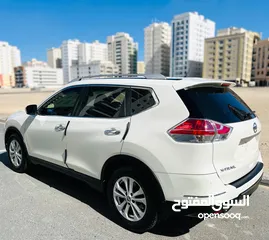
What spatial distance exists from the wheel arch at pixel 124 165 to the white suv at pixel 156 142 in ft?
0.04

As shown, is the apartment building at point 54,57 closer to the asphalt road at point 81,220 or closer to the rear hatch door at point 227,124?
the asphalt road at point 81,220

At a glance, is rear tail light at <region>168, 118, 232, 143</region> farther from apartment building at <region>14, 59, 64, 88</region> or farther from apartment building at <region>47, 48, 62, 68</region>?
apartment building at <region>47, 48, 62, 68</region>

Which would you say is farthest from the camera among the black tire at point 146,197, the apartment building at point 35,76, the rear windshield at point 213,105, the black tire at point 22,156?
the apartment building at point 35,76

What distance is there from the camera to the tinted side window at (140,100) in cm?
270

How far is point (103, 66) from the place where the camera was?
12662 centimetres

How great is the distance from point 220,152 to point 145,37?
15297 centimetres

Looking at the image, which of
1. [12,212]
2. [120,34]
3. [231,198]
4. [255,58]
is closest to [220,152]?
[231,198]

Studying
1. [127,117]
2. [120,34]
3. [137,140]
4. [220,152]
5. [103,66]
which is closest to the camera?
[220,152]

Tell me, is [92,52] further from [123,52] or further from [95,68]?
[95,68]

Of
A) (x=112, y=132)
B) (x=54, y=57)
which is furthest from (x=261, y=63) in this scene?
(x=54, y=57)

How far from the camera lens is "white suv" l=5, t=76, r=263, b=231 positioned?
2389 millimetres

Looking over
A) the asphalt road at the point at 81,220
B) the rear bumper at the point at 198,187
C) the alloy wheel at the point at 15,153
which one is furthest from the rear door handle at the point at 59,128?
the rear bumper at the point at 198,187

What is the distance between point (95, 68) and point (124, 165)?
130211 mm

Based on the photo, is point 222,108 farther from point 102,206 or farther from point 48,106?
point 48,106
